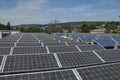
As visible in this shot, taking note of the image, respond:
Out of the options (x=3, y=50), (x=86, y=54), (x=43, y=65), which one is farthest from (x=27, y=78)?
(x=3, y=50)

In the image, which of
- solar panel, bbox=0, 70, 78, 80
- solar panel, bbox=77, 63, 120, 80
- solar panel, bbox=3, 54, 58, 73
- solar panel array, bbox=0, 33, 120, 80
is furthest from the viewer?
solar panel, bbox=3, 54, 58, 73

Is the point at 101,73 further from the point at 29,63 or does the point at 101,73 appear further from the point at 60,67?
the point at 29,63

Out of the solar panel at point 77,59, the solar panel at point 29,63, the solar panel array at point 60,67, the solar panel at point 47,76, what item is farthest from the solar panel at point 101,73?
the solar panel at point 29,63

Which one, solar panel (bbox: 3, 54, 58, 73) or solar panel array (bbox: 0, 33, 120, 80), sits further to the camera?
solar panel (bbox: 3, 54, 58, 73)

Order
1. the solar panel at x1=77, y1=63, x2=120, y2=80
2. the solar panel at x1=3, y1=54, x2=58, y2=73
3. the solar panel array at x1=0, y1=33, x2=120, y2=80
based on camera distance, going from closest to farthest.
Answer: the solar panel array at x1=0, y1=33, x2=120, y2=80, the solar panel at x1=77, y1=63, x2=120, y2=80, the solar panel at x1=3, y1=54, x2=58, y2=73

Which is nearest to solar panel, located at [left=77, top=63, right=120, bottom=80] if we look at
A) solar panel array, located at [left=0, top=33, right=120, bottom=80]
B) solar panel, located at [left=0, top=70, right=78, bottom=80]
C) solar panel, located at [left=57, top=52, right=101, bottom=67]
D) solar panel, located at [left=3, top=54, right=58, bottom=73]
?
solar panel array, located at [left=0, top=33, right=120, bottom=80]

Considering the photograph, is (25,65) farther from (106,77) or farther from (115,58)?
→ (115,58)

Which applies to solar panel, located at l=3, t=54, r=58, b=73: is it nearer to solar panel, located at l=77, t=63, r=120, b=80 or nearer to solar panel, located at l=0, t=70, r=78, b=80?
solar panel, located at l=0, t=70, r=78, b=80
